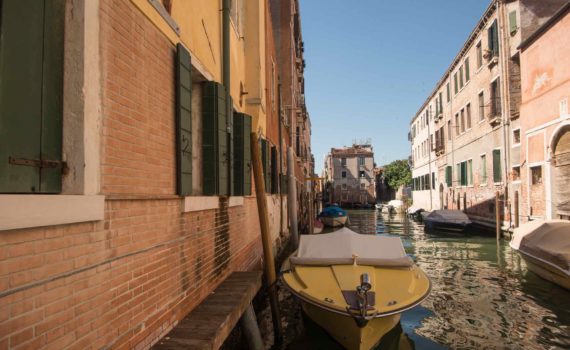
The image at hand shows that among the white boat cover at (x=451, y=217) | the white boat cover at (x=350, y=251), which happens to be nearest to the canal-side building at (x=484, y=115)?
the white boat cover at (x=451, y=217)

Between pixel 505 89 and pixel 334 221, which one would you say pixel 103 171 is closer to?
pixel 505 89

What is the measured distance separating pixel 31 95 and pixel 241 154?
4098 millimetres

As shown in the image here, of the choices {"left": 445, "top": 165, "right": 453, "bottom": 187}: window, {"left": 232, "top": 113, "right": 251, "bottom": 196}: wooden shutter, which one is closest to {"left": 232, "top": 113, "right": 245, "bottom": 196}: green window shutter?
{"left": 232, "top": 113, "right": 251, "bottom": 196}: wooden shutter

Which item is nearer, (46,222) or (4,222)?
(4,222)

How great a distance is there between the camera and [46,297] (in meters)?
1.97

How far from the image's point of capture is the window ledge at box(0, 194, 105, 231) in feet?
5.68

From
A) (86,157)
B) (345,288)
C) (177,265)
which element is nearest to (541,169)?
(345,288)

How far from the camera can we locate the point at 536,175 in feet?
46.2

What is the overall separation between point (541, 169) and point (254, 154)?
39.1ft

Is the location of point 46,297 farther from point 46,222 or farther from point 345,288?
point 345,288

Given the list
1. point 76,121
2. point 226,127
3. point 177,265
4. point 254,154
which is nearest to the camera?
point 76,121

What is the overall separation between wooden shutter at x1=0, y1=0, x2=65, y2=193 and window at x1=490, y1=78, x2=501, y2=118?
18.4 metres

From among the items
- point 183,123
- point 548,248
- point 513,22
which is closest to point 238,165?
point 183,123

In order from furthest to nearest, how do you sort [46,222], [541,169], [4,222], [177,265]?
[541,169], [177,265], [46,222], [4,222]
